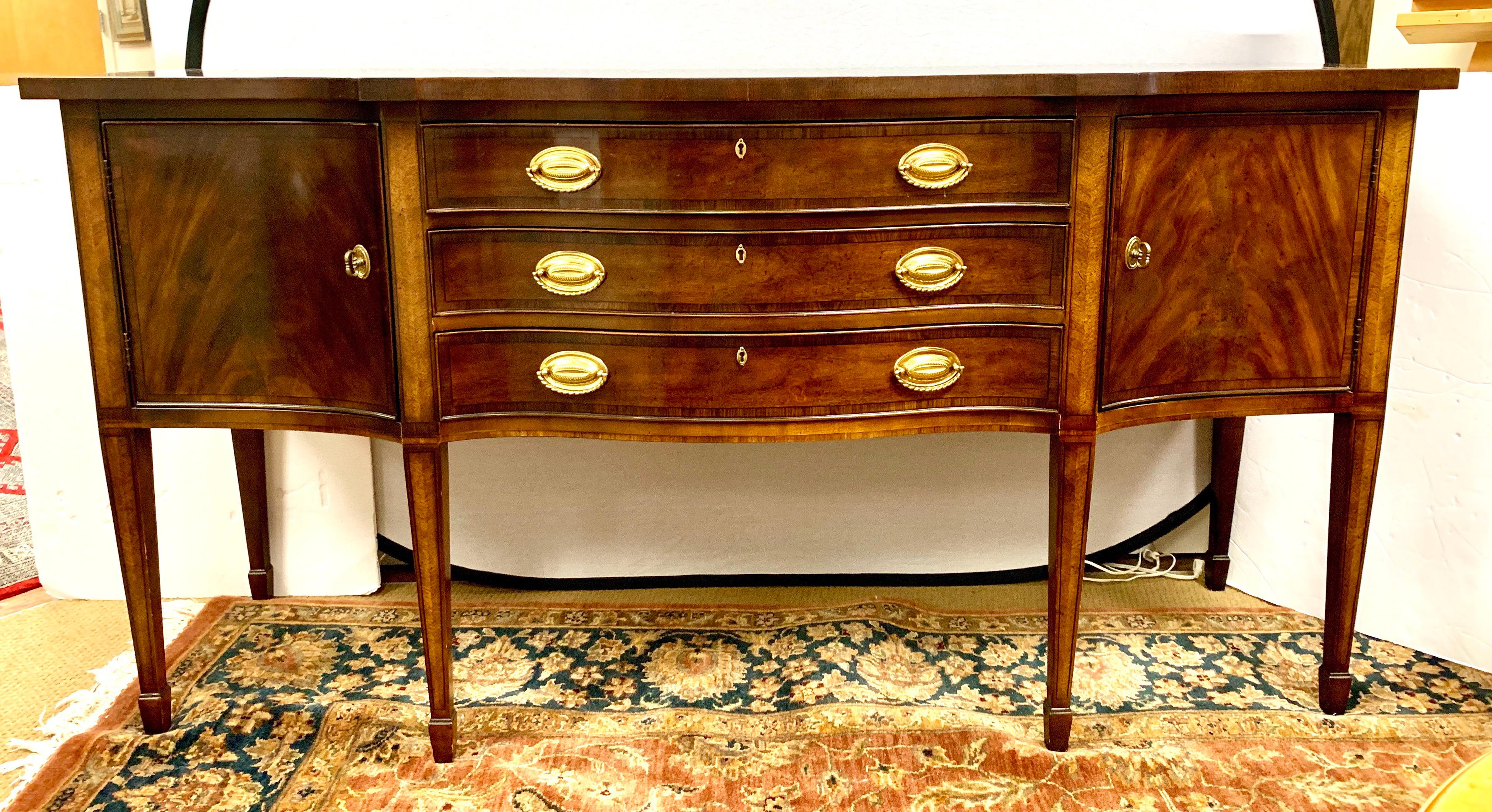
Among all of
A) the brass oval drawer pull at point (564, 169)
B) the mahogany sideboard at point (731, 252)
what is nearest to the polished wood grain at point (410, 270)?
the mahogany sideboard at point (731, 252)

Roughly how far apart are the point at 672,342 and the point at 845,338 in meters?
0.20

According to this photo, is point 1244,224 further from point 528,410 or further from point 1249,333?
point 528,410

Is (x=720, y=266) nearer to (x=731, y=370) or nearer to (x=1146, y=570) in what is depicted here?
(x=731, y=370)

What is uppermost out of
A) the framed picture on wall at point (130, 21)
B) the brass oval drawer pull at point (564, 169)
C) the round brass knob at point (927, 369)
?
the framed picture on wall at point (130, 21)

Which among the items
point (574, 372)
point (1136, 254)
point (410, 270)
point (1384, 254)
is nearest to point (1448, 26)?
point (1384, 254)

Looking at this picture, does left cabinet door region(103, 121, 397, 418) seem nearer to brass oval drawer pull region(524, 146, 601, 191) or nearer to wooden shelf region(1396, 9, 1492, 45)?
brass oval drawer pull region(524, 146, 601, 191)

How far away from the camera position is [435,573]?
1440mm

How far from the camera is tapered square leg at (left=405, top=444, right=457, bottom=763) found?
1389 millimetres

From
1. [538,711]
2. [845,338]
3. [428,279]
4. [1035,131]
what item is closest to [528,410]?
[428,279]

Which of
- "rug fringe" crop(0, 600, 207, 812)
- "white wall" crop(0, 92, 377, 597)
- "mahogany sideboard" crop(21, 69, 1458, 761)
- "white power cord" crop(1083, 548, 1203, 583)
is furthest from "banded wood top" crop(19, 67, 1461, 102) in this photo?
"white power cord" crop(1083, 548, 1203, 583)

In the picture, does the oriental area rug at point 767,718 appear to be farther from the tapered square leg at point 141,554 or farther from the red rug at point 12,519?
the red rug at point 12,519

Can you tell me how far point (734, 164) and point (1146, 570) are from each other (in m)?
1.22

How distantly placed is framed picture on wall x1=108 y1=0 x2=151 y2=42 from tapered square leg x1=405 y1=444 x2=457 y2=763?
1.50 m

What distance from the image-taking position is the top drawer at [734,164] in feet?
4.18
